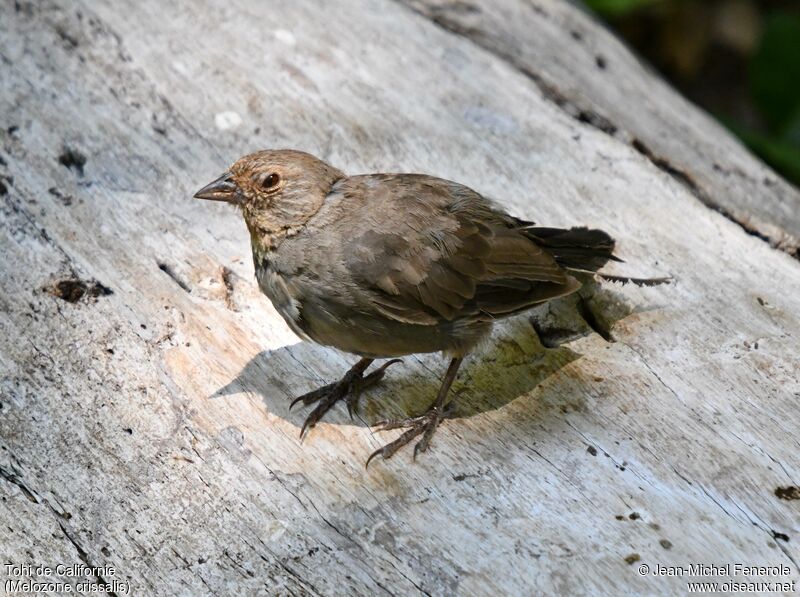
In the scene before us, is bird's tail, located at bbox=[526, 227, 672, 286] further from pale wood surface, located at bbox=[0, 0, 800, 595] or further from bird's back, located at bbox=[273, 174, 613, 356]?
pale wood surface, located at bbox=[0, 0, 800, 595]

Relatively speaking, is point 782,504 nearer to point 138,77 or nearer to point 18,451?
point 18,451

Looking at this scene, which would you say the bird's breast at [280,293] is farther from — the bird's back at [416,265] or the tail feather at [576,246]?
the tail feather at [576,246]

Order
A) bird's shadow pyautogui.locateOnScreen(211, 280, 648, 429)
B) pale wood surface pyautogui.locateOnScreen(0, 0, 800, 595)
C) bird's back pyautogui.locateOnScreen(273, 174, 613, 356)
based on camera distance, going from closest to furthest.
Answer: pale wood surface pyautogui.locateOnScreen(0, 0, 800, 595) < bird's back pyautogui.locateOnScreen(273, 174, 613, 356) < bird's shadow pyautogui.locateOnScreen(211, 280, 648, 429)

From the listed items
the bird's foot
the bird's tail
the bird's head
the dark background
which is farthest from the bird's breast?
the dark background

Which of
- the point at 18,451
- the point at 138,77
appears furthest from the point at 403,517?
the point at 138,77

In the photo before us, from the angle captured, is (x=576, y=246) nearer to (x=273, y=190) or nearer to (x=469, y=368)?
(x=469, y=368)

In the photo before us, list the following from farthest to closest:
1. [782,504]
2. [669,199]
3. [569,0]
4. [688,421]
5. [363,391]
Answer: [569,0], [669,199], [363,391], [688,421], [782,504]
